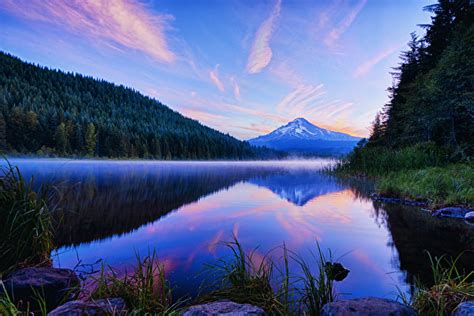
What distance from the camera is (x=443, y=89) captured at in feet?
56.6

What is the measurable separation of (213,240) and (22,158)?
271 ft

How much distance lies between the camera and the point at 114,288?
3.16 meters

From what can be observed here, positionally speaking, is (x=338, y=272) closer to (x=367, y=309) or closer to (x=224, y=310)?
(x=367, y=309)

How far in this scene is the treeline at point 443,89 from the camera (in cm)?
Result: 1641

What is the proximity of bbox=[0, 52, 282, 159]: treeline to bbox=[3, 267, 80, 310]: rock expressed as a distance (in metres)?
72.8

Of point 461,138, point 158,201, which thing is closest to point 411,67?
point 461,138

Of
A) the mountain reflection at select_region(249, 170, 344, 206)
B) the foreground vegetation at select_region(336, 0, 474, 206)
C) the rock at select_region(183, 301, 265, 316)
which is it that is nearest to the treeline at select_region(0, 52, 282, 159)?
the mountain reflection at select_region(249, 170, 344, 206)

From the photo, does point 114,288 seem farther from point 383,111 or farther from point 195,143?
point 195,143

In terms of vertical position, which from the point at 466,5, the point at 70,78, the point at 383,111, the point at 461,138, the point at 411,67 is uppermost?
the point at 70,78

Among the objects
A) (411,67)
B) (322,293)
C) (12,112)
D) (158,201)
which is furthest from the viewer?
(12,112)

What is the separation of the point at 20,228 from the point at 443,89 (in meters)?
23.1

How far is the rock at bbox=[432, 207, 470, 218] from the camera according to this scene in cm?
826

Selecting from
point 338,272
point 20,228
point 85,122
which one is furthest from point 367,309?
point 85,122

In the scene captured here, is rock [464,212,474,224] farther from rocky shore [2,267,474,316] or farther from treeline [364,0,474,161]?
treeline [364,0,474,161]
